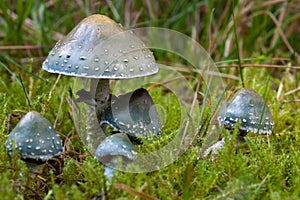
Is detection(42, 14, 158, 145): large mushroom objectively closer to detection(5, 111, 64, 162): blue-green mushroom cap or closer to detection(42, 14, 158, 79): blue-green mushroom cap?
detection(42, 14, 158, 79): blue-green mushroom cap

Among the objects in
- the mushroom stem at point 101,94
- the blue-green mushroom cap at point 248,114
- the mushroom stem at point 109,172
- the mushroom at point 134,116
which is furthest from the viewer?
the mushroom stem at point 101,94

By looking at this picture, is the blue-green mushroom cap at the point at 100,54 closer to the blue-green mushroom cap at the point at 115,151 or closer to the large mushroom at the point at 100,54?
the large mushroom at the point at 100,54

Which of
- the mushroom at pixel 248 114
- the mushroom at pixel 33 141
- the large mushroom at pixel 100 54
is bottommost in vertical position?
the mushroom at pixel 248 114

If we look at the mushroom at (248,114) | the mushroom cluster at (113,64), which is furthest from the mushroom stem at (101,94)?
the mushroom at (248,114)

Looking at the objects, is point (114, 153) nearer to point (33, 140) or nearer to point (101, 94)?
point (33, 140)

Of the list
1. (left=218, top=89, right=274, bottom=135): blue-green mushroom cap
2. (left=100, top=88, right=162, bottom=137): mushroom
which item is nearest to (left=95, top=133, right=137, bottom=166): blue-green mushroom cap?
(left=100, top=88, right=162, bottom=137): mushroom

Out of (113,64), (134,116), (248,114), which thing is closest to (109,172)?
(134,116)

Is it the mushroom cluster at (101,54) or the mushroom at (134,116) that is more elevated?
the mushroom cluster at (101,54)
